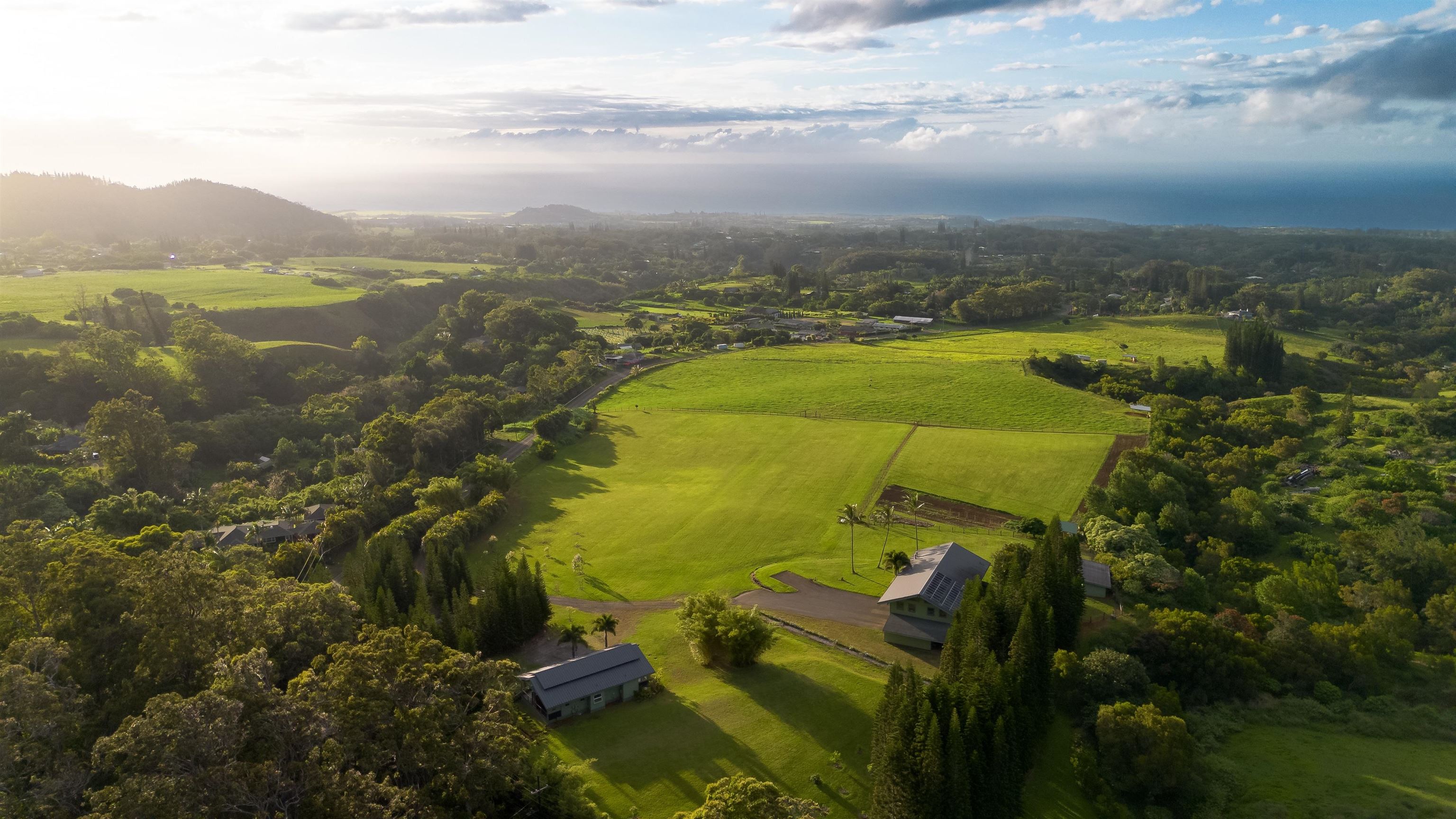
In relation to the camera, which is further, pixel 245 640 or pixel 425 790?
pixel 245 640

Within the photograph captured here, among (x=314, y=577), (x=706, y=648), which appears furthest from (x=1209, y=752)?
(x=314, y=577)

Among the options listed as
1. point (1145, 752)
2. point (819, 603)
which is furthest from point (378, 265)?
point (1145, 752)

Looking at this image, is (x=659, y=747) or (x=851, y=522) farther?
(x=851, y=522)

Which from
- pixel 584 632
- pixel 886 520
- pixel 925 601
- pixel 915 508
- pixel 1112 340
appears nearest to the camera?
pixel 925 601

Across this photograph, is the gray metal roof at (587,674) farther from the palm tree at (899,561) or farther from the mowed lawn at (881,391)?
the mowed lawn at (881,391)

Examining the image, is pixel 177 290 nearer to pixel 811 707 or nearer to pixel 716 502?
pixel 716 502

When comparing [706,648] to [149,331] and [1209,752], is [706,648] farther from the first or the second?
[149,331]

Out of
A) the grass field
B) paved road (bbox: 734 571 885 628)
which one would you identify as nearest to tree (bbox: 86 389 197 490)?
paved road (bbox: 734 571 885 628)
